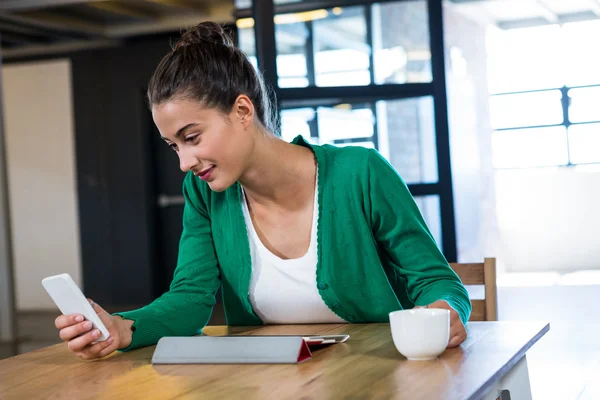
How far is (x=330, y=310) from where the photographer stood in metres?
1.56

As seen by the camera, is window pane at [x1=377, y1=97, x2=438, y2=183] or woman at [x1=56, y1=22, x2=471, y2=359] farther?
window pane at [x1=377, y1=97, x2=438, y2=183]

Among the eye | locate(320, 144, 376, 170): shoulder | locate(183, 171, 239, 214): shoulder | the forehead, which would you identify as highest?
the forehead

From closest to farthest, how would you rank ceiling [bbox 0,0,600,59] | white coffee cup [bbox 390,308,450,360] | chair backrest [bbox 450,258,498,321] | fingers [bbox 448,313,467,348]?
1. white coffee cup [bbox 390,308,450,360]
2. fingers [bbox 448,313,467,348]
3. chair backrest [bbox 450,258,498,321]
4. ceiling [bbox 0,0,600,59]

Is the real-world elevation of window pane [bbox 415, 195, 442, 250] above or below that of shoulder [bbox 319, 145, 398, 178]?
below

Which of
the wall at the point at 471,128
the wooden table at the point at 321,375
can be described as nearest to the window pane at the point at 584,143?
the wall at the point at 471,128

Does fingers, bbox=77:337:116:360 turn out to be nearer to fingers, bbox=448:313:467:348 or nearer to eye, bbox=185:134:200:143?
eye, bbox=185:134:200:143

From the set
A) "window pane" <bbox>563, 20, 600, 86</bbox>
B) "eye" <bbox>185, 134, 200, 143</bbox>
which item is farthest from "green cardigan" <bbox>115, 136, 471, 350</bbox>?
"window pane" <bbox>563, 20, 600, 86</bbox>

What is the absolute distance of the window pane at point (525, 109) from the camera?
841 centimetres

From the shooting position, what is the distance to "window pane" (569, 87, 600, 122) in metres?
8.24

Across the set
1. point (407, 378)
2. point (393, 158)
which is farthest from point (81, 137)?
point (407, 378)

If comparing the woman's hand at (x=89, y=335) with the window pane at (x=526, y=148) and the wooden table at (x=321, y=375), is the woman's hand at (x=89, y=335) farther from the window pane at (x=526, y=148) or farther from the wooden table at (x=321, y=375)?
the window pane at (x=526, y=148)

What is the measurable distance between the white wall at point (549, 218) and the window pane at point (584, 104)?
52 cm

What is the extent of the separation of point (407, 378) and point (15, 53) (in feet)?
22.9

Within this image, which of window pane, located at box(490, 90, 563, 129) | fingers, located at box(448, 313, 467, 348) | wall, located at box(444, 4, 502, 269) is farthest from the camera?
window pane, located at box(490, 90, 563, 129)
